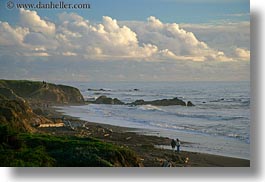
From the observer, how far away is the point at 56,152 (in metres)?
5.75

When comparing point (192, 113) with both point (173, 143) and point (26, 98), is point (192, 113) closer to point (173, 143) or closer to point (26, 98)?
point (173, 143)

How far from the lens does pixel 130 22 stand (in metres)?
5.89

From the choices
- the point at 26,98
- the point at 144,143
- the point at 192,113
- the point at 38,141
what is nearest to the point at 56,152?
the point at 38,141

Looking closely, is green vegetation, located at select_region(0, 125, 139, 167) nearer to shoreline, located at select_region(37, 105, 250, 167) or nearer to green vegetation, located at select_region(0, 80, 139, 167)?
green vegetation, located at select_region(0, 80, 139, 167)

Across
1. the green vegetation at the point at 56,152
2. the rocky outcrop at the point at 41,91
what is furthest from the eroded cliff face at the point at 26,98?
the green vegetation at the point at 56,152

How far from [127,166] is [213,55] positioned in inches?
63.3

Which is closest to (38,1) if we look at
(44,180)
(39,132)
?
(39,132)

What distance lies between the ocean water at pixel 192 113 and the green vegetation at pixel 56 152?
0.39 metres

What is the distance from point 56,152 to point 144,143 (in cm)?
102

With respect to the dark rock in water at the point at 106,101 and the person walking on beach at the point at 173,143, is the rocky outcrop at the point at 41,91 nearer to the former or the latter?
the dark rock in water at the point at 106,101

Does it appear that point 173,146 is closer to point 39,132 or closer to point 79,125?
point 79,125

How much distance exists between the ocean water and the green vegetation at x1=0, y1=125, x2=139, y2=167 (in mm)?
390

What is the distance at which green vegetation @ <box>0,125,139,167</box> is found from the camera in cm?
565

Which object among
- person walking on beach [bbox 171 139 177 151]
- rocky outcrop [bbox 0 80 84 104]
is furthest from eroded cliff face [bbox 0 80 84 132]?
person walking on beach [bbox 171 139 177 151]
